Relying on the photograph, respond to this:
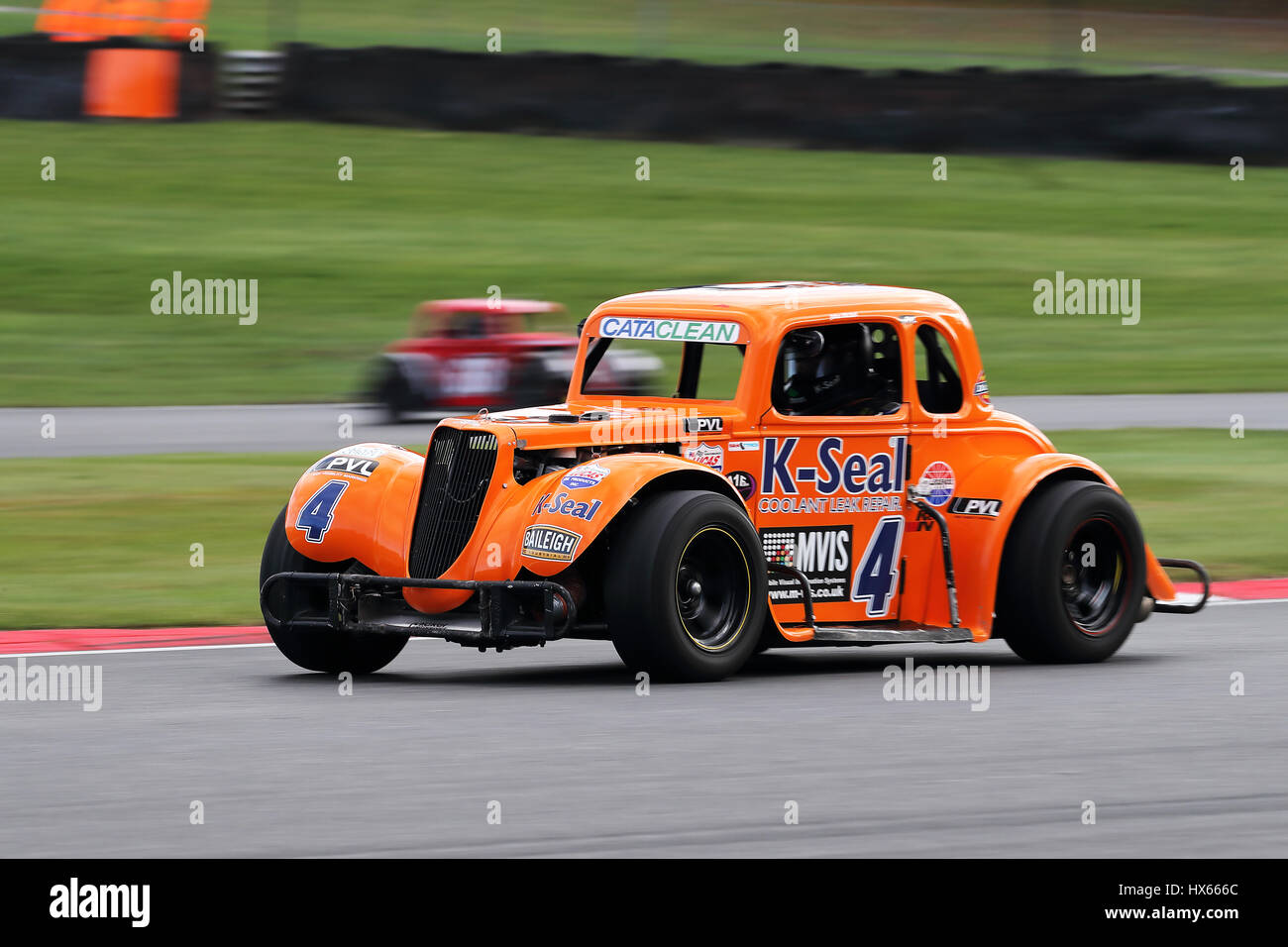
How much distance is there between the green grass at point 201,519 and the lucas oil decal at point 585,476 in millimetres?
3745

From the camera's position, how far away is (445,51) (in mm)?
35062

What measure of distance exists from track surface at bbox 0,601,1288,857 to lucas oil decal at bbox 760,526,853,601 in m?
0.43

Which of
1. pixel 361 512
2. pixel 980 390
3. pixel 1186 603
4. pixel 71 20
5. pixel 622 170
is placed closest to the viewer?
pixel 361 512

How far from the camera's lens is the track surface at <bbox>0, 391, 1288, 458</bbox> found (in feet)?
69.7

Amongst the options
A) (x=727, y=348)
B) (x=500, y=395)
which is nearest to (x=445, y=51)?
(x=500, y=395)

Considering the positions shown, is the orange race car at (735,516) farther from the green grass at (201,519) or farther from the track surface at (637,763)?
the green grass at (201,519)

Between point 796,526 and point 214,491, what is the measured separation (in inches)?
350

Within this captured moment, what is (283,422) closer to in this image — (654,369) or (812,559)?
(654,369)

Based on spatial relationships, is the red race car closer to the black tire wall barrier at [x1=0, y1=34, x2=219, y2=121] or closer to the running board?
the black tire wall barrier at [x1=0, y1=34, x2=219, y2=121]

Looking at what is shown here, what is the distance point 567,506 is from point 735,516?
0.80 metres

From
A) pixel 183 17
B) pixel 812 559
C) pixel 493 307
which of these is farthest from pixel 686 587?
pixel 183 17

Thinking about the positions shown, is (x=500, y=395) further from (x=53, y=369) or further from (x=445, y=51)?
(x=445, y=51)

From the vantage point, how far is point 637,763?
26.4 ft
